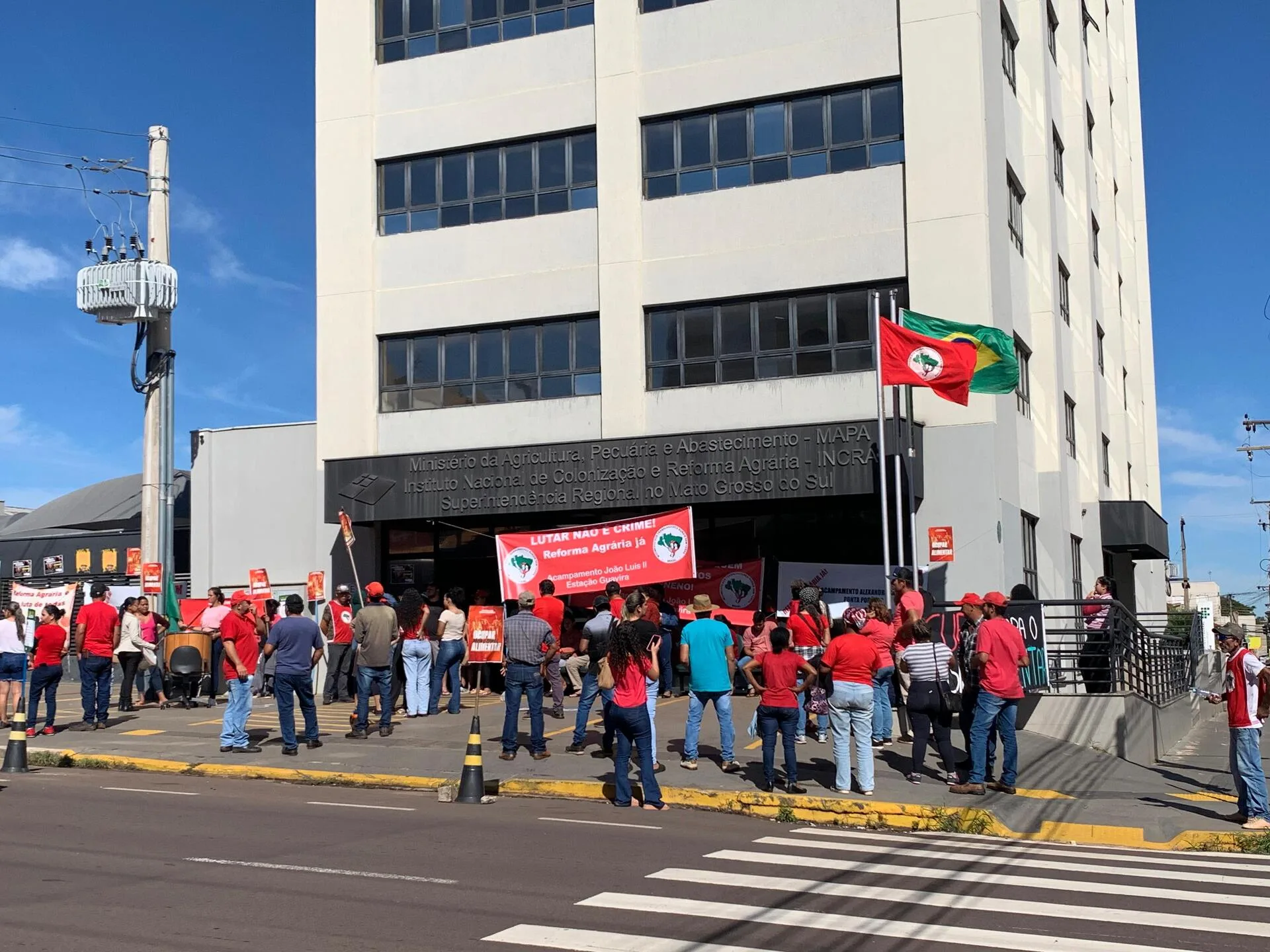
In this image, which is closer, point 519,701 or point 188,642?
point 519,701

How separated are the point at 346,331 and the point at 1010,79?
47.7ft

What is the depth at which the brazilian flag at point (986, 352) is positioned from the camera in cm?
1958

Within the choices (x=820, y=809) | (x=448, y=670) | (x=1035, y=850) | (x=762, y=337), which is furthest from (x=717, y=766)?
(x=762, y=337)

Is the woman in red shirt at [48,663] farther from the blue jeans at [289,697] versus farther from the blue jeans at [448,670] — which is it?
the blue jeans at [448,670]

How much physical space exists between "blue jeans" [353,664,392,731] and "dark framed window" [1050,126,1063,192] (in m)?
21.7

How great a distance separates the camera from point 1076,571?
1202 inches

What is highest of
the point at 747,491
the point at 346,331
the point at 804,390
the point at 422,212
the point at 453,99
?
the point at 453,99

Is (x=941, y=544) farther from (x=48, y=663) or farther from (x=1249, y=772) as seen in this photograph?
(x=48, y=663)

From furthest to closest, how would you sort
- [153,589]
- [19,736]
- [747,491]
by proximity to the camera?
[153,589] < [747,491] < [19,736]

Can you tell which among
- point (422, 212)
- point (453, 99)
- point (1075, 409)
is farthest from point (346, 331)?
point (1075, 409)

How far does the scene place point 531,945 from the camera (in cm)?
655

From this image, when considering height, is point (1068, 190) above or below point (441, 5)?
below

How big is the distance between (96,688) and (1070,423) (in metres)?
23.1

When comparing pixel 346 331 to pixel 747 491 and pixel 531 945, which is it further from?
pixel 531 945
